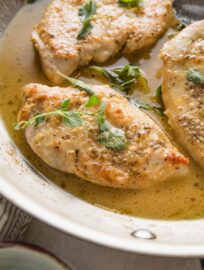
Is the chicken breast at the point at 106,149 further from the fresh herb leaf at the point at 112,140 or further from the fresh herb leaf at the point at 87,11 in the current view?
the fresh herb leaf at the point at 87,11

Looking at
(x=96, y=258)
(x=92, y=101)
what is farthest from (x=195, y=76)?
(x=96, y=258)

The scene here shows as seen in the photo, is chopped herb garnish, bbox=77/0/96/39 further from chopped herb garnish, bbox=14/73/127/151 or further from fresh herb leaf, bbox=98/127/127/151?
fresh herb leaf, bbox=98/127/127/151

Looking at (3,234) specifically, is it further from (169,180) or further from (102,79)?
(102,79)

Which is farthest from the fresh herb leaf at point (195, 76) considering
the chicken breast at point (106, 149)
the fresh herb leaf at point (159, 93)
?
the chicken breast at point (106, 149)

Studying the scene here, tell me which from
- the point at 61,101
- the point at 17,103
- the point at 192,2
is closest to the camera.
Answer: the point at 61,101

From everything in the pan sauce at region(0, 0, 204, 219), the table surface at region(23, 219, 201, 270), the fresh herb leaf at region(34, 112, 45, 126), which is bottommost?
the table surface at region(23, 219, 201, 270)

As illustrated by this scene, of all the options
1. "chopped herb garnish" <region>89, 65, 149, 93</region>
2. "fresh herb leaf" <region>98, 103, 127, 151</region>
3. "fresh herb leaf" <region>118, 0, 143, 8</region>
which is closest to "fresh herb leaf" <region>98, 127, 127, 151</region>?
"fresh herb leaf" <region>98, 103, 127, 151</region>

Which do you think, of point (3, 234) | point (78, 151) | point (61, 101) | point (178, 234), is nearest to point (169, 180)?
point (178, 234)

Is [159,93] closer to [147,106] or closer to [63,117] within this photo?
[147,106]
